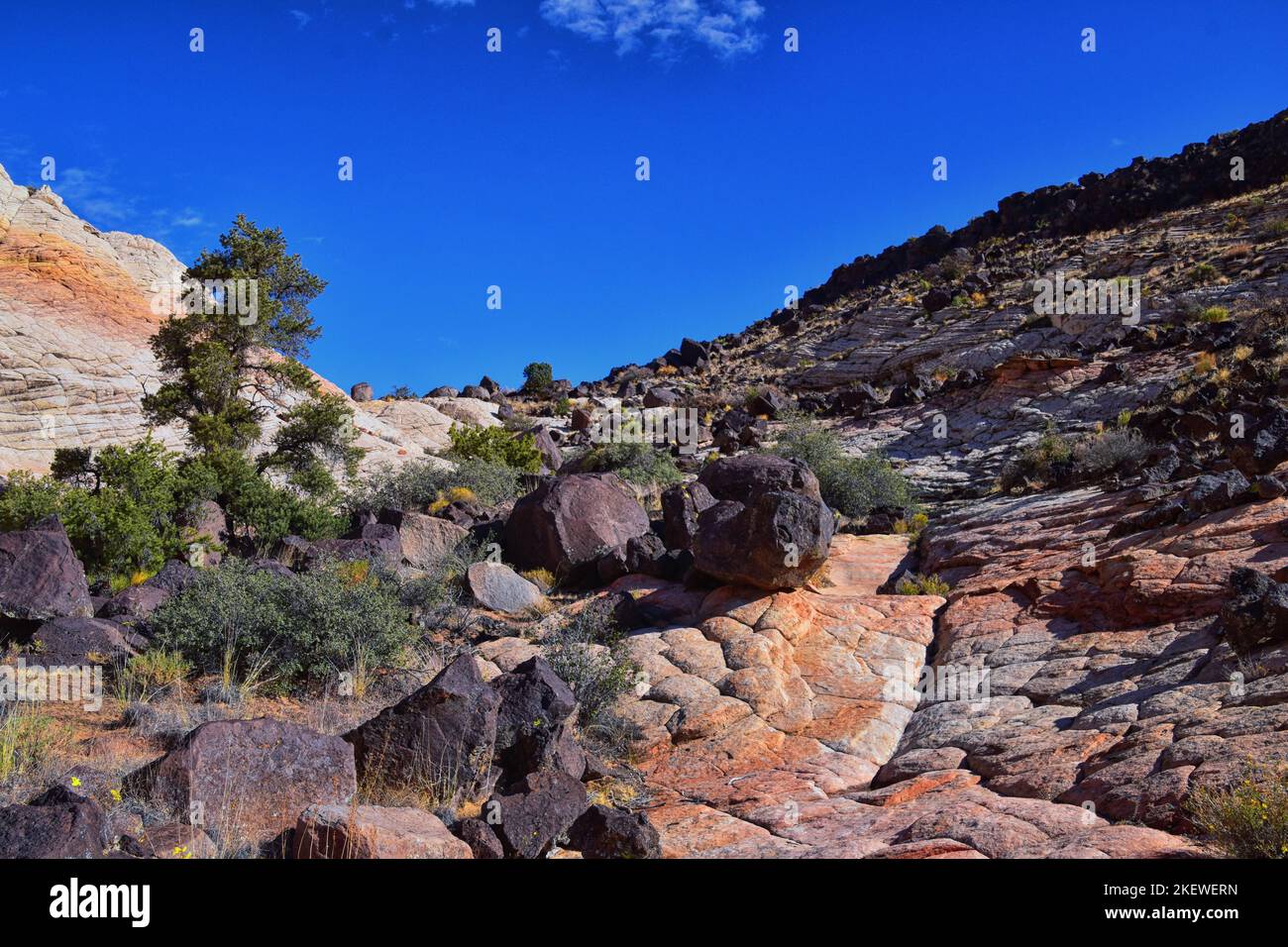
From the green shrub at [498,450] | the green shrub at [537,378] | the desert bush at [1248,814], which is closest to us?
the desert bush at [1248,814]

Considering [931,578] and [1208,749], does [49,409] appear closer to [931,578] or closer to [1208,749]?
[931,578]

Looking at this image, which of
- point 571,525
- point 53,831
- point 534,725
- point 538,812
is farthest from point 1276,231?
point 53,831

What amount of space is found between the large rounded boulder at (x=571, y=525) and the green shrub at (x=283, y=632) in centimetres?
387

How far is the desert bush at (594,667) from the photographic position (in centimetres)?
855

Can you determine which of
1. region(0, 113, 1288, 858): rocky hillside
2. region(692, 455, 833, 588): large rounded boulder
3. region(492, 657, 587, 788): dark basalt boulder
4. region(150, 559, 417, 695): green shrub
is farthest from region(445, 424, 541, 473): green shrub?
region(492, 657, 587, 788): dark basalt boulder

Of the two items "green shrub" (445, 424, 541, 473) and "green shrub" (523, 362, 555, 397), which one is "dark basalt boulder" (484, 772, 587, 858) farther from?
"green shrub" (523, 362, 555, 397)

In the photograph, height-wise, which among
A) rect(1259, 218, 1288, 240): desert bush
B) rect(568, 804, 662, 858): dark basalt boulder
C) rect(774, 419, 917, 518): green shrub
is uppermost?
rect(1259, 218, 1288, 240): desert bush

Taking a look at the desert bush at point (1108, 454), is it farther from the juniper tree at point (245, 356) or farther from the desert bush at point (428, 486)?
the juniper tree at point (245, 356)

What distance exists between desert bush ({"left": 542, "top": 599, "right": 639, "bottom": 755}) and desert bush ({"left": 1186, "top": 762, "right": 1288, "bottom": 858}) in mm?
4995

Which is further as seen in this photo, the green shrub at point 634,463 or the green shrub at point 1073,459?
the green shrub at point 634,463

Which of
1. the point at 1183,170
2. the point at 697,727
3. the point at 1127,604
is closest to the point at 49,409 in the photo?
the point at 697,727

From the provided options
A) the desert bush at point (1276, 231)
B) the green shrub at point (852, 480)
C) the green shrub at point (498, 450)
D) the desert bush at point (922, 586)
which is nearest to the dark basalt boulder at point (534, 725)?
the desert bush at point (922, 586)

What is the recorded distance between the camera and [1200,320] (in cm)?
2434

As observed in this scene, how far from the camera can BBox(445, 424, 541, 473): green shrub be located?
78.1ft
